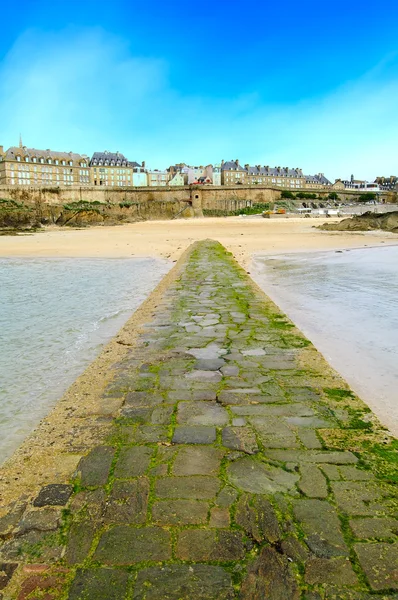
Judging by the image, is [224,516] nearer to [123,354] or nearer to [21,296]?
[123,354]

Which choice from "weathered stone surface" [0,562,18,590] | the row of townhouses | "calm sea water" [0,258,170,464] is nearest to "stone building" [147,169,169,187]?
the row of townhouses

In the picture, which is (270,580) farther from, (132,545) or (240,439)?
(240,439)

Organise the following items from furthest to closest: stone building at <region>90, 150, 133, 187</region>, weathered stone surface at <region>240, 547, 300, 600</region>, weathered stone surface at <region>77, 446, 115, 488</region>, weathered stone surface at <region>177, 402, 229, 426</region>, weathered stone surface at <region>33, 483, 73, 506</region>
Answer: stone building at <region>90, 150, 133, 187</region>, weathered stone surface at <region>177, 402, 229, 426</region>, weathered stone surface at <region>77, 446, 115, 488</region>, weathered stone surface at <region>33, 483, 73, 506</region>, weathered stone surface at <region>240, 547, 300, 600</region>

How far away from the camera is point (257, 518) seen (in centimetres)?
191

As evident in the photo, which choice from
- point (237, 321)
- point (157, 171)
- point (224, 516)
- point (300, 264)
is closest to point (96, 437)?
point (224, 516)

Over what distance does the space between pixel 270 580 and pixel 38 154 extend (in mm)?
97513

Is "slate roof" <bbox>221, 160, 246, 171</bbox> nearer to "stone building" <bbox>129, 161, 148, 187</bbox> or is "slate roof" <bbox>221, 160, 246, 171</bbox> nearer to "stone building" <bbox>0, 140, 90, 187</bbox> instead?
"stone building" <bbox>129, 161, 148, 187</bbox>

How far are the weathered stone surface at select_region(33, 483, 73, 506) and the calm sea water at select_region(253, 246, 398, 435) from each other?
229cm

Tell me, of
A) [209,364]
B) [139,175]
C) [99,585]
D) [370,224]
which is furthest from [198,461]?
[139,175]

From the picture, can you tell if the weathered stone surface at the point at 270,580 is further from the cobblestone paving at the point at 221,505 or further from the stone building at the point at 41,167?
the stone building at the point at 41,167

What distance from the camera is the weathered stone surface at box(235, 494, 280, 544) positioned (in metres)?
1.80

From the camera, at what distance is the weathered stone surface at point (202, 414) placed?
2.87 metres

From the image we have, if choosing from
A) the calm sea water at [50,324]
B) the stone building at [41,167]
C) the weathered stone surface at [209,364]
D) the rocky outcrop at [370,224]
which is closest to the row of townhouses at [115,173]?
the stone building at [41,167]

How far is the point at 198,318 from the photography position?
591 centimetres
